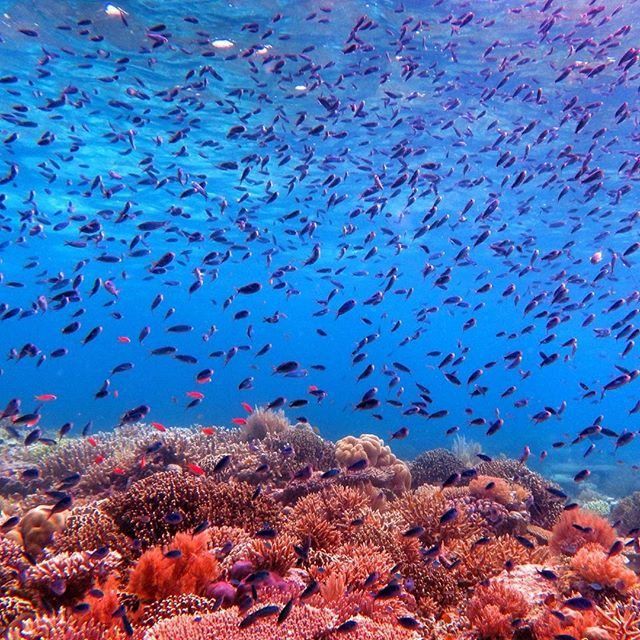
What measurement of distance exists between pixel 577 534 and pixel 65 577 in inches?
291

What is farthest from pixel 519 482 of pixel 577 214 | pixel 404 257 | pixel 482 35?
→ pixel 404 257

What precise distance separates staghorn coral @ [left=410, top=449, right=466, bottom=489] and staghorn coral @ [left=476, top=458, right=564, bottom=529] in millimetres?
1118

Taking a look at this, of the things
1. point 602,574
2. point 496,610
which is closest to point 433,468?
point 602,574

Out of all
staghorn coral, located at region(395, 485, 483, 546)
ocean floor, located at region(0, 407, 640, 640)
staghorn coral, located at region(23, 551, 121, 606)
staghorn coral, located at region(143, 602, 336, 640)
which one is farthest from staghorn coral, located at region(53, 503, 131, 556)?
staghorn coral, located at region(395, 485, 483, 546)

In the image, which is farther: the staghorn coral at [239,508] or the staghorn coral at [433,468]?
the staghorn coral at [433,468]

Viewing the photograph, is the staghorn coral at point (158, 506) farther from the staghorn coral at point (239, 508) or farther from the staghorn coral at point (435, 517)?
the staghorn coral at point (435, 517)

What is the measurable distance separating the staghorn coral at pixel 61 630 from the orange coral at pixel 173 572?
0.73 metres

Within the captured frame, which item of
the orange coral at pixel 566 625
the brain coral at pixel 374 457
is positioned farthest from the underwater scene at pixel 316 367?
the brain coral at pixel 374 457

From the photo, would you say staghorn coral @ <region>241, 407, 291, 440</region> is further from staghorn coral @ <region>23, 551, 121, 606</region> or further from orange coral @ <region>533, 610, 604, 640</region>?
orange coral @ <region>533, 610, 604, 640</region>

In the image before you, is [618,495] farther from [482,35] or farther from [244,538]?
[244,538]

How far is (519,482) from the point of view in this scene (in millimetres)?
11484

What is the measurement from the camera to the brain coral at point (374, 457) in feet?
36.6

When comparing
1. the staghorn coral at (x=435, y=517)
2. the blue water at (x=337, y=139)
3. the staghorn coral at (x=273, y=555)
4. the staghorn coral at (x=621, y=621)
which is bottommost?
the staghorn coral at (x=621, y=621)

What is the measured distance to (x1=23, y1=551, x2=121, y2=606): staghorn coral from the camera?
17.8 feet
